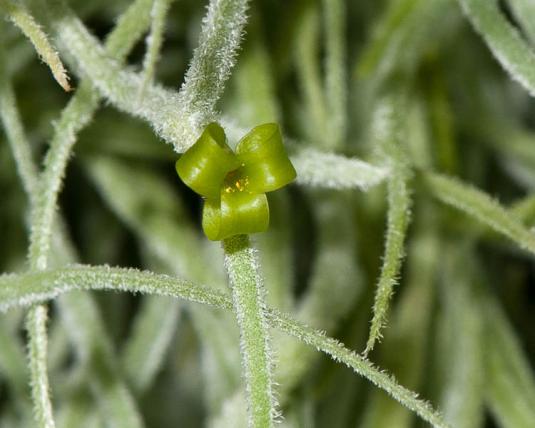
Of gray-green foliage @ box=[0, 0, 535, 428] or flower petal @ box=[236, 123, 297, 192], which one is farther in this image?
gray-green foliage @ box=[0, 0, 535, 428]

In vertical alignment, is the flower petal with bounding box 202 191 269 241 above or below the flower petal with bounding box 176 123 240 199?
below

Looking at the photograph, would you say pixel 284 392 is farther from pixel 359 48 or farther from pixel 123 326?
pixel 359 48

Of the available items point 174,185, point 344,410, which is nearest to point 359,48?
point 174,185

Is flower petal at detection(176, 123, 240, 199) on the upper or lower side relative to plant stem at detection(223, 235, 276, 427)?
upper

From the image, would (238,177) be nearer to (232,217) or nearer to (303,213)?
(232,217)

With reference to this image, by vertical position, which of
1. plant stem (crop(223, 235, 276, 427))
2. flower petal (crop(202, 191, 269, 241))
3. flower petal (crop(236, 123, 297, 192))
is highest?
flower petal (crop(236, 123, 297, 192))

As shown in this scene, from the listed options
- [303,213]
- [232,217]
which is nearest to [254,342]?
[232,217]

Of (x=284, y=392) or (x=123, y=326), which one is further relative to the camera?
(x=123, y=326)
